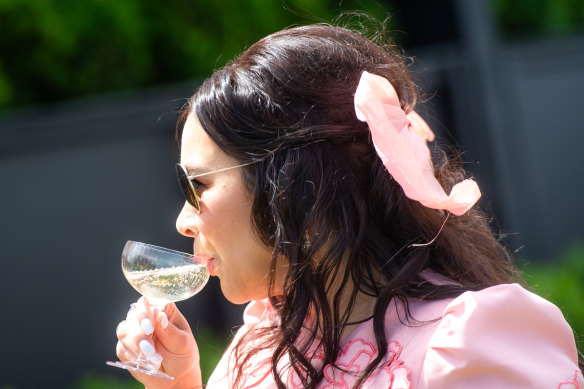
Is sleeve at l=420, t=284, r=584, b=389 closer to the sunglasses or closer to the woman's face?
the woman's face

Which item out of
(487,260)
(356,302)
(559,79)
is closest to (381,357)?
(356,302)

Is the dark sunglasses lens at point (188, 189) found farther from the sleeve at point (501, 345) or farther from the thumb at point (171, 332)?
the sleeve at point (501, 345)

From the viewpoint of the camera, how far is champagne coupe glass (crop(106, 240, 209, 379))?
1.92m

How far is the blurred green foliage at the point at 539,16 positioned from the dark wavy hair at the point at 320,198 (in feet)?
20.0

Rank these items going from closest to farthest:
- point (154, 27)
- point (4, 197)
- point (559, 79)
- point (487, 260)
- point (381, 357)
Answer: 1. point (381, 357)
2. point (487, 260)
3. point (4, 197)
4. point (154, 27)
5. point (559, 79)

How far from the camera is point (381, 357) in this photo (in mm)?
1624

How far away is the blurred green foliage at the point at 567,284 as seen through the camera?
443cm

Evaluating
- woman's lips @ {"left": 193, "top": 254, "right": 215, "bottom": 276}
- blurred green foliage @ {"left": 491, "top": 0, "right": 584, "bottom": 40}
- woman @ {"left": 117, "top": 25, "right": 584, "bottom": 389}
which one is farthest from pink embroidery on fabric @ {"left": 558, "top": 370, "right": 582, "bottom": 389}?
blurred green foliage @ {"left": 491, "top": 0, "right": 584, "bottom": 40}

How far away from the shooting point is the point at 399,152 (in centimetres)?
167

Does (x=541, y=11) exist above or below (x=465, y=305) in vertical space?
below

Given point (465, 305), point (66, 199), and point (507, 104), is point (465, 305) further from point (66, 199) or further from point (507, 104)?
point (507, 104)

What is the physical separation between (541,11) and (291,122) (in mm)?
6588

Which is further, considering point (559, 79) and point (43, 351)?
point (559, 79)

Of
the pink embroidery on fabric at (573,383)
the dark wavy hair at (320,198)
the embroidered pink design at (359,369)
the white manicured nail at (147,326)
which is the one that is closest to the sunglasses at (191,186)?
the dark wavy hair at (320,198)
